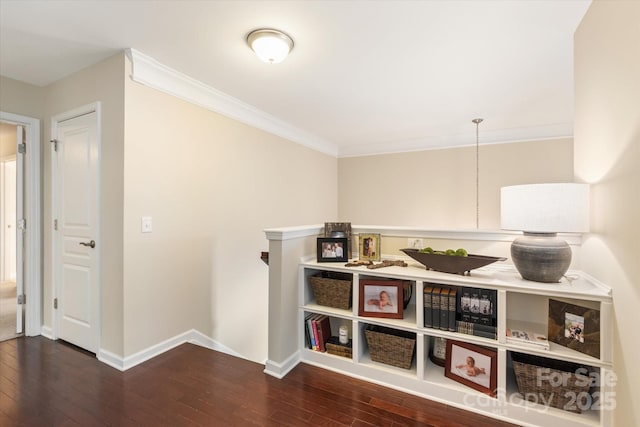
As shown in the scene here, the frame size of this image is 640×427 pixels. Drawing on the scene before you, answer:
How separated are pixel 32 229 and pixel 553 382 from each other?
13.9ft

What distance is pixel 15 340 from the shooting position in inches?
104

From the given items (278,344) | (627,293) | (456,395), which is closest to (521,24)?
(627,293)

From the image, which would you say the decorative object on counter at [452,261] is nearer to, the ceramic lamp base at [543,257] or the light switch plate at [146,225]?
the ceramic lamp base at [543,257]

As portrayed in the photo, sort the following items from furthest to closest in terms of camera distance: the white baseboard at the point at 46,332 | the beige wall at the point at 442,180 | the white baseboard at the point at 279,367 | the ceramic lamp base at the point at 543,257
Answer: the beige wall at the point at 442,180 < the white baseboard at the point at 46,332 < the white baseboard at the point at 279,367 < the ceramic lamp base at the point at 543,257

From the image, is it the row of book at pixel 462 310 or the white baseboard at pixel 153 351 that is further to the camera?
the white baseboard at pixel 153 351

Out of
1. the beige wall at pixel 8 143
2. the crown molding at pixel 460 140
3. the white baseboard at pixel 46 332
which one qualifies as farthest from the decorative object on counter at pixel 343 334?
the beige wall at pixel 8 143

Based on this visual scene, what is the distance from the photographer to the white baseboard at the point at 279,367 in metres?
2.07

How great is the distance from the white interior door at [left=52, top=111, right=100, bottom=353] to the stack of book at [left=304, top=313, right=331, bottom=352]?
1.69 meters

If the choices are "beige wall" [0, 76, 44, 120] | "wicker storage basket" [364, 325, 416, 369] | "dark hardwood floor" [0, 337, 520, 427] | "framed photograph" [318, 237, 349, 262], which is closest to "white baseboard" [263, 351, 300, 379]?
"dark hardwood floor" [0, 337, 520, 427]

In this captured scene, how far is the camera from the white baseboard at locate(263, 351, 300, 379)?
207 centimetres

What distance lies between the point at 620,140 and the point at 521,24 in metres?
1.02

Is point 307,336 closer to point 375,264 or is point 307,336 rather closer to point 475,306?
point 375,264

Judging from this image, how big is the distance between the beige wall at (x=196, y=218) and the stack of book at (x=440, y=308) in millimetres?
2083

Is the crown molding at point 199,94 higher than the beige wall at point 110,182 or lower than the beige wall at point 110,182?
higher
